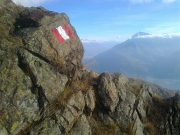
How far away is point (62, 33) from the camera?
11680 millimetres

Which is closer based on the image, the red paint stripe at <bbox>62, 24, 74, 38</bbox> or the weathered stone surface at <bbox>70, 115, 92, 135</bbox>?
the weathered stone surface at <bbox>70, 115, 92, 135</bbox>

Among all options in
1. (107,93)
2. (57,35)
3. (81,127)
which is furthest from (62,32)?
(81,127)

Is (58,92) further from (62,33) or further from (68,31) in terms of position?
(68,31)

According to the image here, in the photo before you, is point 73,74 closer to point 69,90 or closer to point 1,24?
point 69,90

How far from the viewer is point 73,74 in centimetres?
1087

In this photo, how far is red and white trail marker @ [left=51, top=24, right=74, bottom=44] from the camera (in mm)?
11133

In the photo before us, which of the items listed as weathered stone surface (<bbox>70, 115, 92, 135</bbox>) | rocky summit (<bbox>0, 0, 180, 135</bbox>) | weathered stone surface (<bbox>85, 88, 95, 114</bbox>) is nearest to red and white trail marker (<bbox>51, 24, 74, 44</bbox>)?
rocky summit (<bbox>0, 0, 180, 135</bbox>)

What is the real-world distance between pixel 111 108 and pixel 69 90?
2.99 meters

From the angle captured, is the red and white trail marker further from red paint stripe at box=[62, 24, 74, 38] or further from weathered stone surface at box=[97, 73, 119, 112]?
weathered stone surface at box=[97, 73, 119, 112]

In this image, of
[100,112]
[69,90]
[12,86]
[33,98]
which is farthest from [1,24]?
[100,112]

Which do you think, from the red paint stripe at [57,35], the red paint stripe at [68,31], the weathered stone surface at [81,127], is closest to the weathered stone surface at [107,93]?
the weathered stone surface at [81,127]

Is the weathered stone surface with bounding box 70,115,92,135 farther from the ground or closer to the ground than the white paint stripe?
closer to the ground

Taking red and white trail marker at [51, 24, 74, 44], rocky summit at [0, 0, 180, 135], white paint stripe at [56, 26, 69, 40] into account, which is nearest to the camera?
rocky summit at [0, 0, 180, 135]

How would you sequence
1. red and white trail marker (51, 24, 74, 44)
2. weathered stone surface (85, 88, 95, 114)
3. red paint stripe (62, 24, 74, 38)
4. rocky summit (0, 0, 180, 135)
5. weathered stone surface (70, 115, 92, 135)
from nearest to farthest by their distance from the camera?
rocky summit (0, 0, 180, 135), weathered stone surface (70, 115, 92, 135), weathered stone surface (85, 88, 95, 114), red and white trail marker (51, 24, 74, 44), red paint stripe (62, 24, 74, 38)
